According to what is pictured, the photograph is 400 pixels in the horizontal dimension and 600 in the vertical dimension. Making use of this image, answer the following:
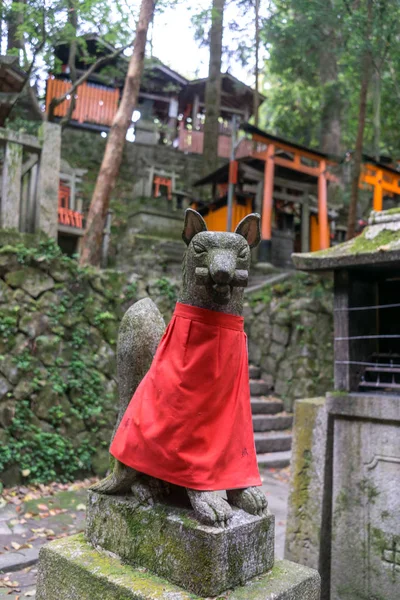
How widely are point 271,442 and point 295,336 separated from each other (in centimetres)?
245

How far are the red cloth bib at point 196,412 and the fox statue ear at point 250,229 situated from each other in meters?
0.39

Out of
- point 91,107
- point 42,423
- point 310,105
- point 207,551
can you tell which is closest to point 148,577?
point 207,551

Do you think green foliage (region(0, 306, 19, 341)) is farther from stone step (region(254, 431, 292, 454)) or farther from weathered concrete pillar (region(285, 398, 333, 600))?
stone step (region(254, 431, 292, 454))

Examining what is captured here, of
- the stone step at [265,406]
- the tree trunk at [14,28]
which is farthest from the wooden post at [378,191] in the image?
the tree trunk at [14,28]

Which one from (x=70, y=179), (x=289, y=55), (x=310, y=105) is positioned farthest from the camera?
(x=310, y=105)

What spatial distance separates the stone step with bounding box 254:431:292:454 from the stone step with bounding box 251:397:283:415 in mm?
559

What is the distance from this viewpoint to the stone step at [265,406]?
29.9 ft

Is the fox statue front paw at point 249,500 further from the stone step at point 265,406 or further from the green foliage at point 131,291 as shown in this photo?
the stone step at point 265,406

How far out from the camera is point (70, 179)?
11.0 meters

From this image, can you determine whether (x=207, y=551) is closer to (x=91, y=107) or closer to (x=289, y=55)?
(x=289, y=55)

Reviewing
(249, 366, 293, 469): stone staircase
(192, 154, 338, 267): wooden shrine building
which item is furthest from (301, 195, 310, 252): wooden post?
(249, 366, 293, 469): stone staircase

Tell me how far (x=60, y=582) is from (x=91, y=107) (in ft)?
62.1

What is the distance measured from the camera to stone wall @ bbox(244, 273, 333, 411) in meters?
9.52

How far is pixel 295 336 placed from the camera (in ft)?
32.5
